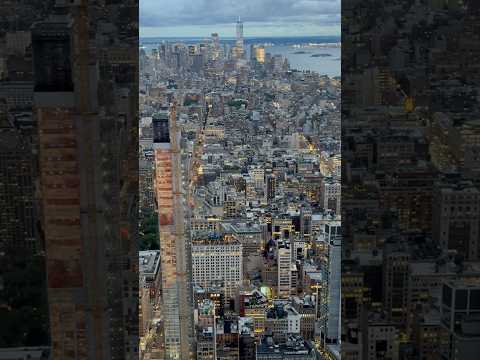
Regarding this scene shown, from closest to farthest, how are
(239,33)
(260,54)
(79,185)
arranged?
(79,185)
(239,33)
(260,54)

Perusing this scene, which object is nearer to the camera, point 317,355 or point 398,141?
point 398,141

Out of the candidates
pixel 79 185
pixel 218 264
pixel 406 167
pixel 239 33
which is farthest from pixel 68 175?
pixel 218 264

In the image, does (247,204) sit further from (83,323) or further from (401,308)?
(83,323)

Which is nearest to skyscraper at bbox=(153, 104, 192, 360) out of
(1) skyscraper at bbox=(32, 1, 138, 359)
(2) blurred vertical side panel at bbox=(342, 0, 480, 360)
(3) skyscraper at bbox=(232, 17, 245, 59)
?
(3) skyscraper at bbox=(232, 17, 245, 59)

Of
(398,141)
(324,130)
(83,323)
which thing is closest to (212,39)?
(324,130)

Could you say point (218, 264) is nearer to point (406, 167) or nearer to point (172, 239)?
point (172, 239)

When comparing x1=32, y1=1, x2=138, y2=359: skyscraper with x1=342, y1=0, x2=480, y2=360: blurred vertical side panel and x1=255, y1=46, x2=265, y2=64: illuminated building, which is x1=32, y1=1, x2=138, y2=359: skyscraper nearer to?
x1=342, y1=0, x2=480, y2=360: blurred vertical side panel

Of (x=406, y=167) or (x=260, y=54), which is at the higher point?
(x=260, y=54)

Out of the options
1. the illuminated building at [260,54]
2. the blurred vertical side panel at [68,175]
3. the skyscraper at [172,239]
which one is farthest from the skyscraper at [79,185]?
the illuminated building at [260,54]
